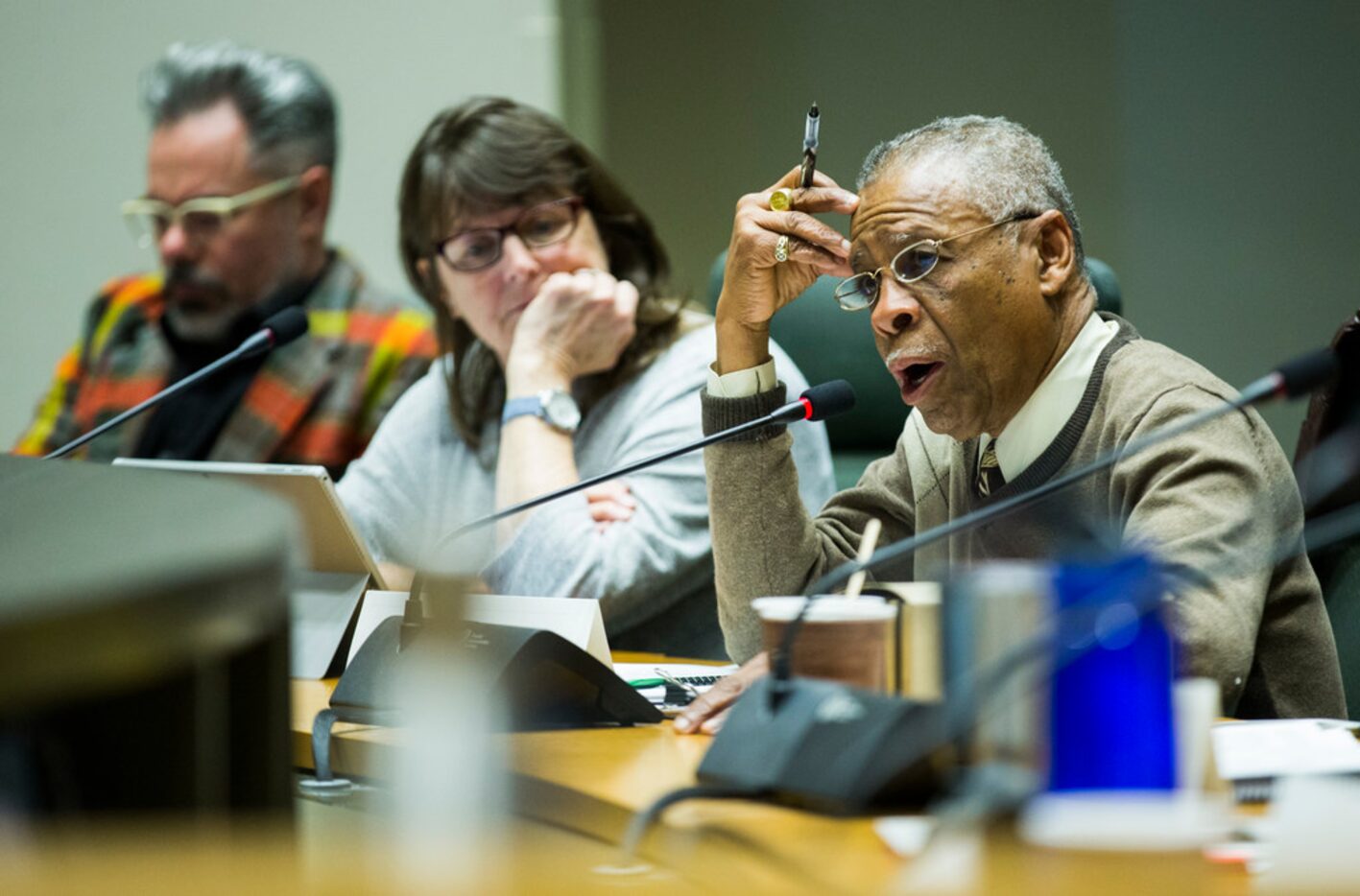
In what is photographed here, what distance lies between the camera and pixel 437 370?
8.03ft

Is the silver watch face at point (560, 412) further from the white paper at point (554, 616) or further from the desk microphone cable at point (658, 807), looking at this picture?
the desk microphone cable at point (658, 807)

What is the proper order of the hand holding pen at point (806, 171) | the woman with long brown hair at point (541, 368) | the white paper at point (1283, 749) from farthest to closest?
the woman with long brown hair at point (541, 368)
the hand holding pen at point (806, 171)
the white paper at point (1283, 749)

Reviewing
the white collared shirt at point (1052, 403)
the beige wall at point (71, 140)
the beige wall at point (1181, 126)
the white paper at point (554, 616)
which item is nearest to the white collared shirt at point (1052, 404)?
the white collared shirt at point (1052, 403)

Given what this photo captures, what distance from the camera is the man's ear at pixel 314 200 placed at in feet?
10.2

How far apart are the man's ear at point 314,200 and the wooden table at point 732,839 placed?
74.8 inches

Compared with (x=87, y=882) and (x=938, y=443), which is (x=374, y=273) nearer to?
(x=938, y=443)

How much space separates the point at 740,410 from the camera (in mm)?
Answer: 1759

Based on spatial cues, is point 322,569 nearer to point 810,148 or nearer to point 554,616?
point 554,616

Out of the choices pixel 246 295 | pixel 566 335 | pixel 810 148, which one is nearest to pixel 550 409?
pixel 566 335

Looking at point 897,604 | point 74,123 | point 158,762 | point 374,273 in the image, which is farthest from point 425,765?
point 74,123

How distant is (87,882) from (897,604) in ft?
2.23

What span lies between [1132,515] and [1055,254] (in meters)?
0.37

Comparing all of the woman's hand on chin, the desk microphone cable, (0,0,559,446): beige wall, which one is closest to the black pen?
the woman's hand on chin

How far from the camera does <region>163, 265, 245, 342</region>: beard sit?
3.07 metres
